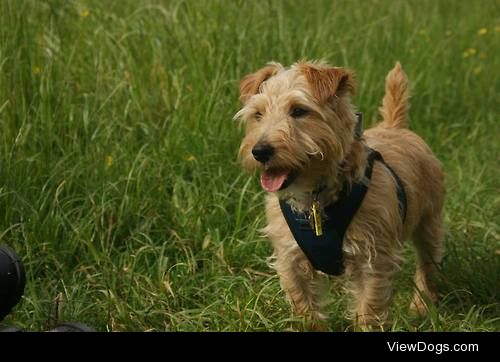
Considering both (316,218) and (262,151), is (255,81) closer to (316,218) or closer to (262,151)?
(262,151)

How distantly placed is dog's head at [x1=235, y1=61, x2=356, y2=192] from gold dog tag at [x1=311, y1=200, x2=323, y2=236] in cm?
10

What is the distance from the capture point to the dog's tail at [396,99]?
5.10 metres

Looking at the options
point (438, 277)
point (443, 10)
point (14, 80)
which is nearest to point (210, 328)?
point (438, 277)

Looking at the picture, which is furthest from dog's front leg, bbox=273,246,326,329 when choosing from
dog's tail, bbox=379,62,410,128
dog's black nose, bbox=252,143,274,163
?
dog's tail, bbox=379,62,410,128

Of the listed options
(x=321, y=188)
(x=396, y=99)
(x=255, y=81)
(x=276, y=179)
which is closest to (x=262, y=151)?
(x=276, y=179)

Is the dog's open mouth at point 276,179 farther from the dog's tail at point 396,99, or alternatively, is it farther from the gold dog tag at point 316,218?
the dog's tail at point 396,99

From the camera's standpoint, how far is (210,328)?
4.38 metres

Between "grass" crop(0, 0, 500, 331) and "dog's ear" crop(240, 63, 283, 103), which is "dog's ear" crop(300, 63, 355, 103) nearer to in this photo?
"dog's ear" crop(240, 63, 283, 103)

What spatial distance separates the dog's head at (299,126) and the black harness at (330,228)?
0.15 m

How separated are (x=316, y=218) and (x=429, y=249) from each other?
1168 millimetres

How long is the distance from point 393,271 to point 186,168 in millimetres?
1800

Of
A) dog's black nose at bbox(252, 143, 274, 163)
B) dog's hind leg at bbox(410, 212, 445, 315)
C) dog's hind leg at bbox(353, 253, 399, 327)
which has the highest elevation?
dog's black nose at bbox(252, 143, 274, 163)

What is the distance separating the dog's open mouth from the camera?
159 inches
